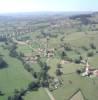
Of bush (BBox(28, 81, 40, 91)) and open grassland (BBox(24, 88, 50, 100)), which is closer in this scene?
open grassland (BBox(24, 88, 50, 100))

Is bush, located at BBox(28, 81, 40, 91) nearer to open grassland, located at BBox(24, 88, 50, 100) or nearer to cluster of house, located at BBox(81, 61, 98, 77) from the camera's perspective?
open grassland, located at BBox(24, 88, 50, 100)

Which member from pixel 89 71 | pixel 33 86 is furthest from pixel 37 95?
pixel 89 71

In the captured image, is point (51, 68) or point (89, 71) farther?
point (51, 68)

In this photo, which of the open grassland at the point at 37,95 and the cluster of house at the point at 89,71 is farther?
the cluster of house at the point at 89,71

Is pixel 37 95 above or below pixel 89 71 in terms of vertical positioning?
below

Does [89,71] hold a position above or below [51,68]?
above

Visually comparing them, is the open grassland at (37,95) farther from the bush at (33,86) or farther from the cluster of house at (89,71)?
the cluster of house at (89,71)

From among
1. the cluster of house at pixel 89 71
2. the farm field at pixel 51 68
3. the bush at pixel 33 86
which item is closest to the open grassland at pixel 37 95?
the farm field at pixel 51 68

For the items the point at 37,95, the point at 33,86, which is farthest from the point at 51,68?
the point at 37,95

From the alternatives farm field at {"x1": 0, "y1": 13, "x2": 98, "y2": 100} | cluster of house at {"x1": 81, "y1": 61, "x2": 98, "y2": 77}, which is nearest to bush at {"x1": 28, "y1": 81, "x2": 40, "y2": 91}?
farm field at {"x1": 0, "y1": 13, "x2": 98, "y2": 100}

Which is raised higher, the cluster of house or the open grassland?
the cluster of house

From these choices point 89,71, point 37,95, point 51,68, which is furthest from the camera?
point 51,68

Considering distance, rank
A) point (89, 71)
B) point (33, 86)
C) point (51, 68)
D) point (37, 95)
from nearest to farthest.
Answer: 1. point (37, 95)
2. point (33, 86)
3. point (89, 71)
4. point (51, 68)

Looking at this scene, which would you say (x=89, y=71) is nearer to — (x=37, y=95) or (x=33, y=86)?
(x=33, y=86)
